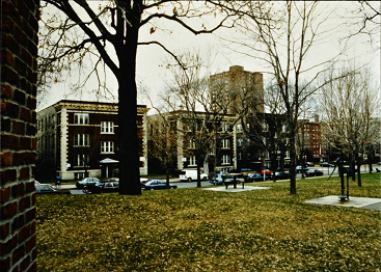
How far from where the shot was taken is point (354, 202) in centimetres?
1077

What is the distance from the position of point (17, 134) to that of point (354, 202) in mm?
11166

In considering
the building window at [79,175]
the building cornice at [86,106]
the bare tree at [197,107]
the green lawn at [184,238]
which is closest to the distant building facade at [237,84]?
the bare tree at [197,107]

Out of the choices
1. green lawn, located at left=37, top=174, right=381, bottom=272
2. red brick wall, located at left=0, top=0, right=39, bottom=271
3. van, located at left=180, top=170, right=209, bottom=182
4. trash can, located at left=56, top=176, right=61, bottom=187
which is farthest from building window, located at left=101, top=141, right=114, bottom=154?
van, located at left=180, top=170, right=209, bottom=182

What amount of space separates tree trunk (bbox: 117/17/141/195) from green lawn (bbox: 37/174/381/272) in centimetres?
96

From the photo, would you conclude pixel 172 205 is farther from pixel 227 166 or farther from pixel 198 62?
pixel 227 166

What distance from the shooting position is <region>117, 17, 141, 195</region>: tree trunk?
7.86m

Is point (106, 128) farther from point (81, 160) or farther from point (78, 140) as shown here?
point (78, 140)

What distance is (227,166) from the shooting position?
144 ft

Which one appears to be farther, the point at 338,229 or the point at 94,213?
the point at 338,229

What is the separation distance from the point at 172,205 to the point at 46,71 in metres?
4.48

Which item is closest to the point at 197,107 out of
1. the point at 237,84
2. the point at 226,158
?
the point at 237,84

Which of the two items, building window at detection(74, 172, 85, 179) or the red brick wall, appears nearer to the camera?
the red brick wall

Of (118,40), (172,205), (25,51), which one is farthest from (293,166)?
(25,51)

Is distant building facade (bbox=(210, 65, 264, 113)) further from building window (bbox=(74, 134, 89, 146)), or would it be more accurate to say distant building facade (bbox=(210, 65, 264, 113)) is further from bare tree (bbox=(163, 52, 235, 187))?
building window (bbox=(74, 134, 89, 146))
